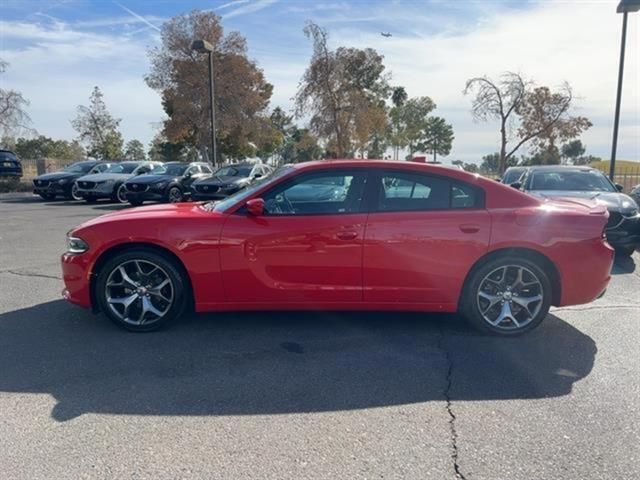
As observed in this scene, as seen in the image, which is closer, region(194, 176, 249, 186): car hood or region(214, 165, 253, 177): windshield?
region(194, 176, 249, 186): car hood

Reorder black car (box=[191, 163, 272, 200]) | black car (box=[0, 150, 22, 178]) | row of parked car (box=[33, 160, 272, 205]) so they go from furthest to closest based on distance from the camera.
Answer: black car (box=[0, 150, 22, 178])
row of parked car (box=[33, 160, 272, 205])
black car (box=[191, 163, 272, 200])

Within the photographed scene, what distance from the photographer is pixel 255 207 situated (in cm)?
411

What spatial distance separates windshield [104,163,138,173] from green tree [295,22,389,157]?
11259 mm

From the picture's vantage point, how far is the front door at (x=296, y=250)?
4.12 m

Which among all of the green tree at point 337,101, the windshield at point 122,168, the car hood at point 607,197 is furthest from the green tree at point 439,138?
the car hood at point 607,197

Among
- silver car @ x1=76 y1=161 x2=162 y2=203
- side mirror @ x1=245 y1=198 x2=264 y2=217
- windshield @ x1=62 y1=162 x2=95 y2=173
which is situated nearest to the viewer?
side mirror @ x1=245 y1=198 x2=264 y2=217

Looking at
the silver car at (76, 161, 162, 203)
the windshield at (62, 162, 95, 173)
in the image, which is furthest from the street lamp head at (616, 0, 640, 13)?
the windshield at (62, 162, 95, 173)

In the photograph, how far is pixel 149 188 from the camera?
51.6ft

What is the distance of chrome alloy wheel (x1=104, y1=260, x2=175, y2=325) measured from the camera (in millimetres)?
4266

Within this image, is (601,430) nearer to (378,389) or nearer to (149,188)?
(378,389)

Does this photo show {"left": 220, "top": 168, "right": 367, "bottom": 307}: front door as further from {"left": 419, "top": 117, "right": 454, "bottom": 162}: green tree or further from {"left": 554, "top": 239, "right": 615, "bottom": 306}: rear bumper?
{"left": 419, "top": 117, "right": 454, "bottom": 162}: green tree

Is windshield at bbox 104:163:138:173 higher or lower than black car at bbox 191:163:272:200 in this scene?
higher

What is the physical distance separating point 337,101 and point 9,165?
17.0 m

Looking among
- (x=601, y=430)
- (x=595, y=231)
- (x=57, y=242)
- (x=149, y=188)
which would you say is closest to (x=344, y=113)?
(x=149, y=188)
